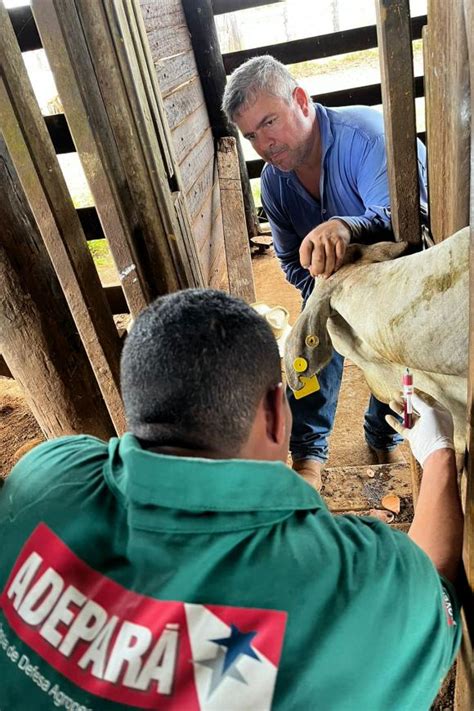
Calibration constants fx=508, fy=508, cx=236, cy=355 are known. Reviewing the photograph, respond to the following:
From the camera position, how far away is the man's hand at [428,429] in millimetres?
1255

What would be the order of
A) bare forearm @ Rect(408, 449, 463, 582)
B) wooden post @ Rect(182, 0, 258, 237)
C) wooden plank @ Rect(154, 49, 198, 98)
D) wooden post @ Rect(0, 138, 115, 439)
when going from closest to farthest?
bare forearm @ Rect(408, 449, 463, 582)
wooden post @ Rect(0, 138, 115, 439)
wooden plank @ Rect(154, 49, 198, 98)
wooden post @ Rect(182, 0, 258, 237)

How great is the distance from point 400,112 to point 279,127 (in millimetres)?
1022

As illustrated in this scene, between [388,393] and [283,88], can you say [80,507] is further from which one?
[283,88]

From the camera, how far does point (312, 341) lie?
4.93 feet

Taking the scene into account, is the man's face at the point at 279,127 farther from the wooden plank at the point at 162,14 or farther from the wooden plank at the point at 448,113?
the wooden plank at the point at 162,14

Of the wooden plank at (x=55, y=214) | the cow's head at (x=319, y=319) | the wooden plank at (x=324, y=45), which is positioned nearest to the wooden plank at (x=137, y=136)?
the wooden plank at (x=55, y=214)

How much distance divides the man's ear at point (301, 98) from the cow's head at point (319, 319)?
1034 millimetres

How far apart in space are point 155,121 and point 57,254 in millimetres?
683

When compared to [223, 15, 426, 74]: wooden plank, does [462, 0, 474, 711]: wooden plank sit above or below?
below

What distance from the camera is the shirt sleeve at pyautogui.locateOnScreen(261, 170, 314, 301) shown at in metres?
2.52

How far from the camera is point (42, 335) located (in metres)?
2.04

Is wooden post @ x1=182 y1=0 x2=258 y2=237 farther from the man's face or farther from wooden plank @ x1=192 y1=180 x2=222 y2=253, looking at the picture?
the man's face

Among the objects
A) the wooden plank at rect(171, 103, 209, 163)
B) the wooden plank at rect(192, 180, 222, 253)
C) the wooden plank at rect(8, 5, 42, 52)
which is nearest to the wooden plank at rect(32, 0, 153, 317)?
the wooden plank at rect(8, 5, 42, 52)

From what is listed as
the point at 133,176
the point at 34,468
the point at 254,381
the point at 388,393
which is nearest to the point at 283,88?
the point at 133,176
